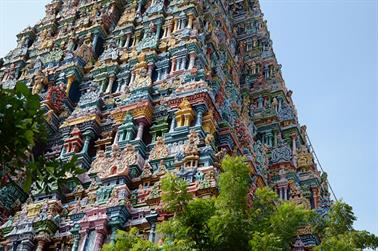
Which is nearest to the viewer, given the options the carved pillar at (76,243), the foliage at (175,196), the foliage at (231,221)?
the foliage at (231,221)

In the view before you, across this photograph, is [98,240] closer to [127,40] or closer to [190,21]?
[190,21]

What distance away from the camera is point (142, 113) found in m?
13.7

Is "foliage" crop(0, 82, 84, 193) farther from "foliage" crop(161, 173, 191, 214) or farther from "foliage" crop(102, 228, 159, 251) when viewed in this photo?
"foliage" crop(161, 173, 191, 214)

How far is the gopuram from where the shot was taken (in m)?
11.7

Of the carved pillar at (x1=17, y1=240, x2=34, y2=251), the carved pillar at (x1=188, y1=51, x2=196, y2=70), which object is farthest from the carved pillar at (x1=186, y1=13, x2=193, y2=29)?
the carved pillar at (x1=17, y1=240, x2=34, y2=251)

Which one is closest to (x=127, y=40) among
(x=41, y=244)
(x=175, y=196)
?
(x=41, y=244)

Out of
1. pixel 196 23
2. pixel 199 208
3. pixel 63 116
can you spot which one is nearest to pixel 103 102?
pixel 63 116

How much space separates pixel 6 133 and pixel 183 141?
823 cm

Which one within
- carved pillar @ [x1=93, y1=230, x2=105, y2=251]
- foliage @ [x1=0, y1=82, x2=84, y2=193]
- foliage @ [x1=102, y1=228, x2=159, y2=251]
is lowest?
foliage @ [x1=0, y1=82, x2=84, y2=193]

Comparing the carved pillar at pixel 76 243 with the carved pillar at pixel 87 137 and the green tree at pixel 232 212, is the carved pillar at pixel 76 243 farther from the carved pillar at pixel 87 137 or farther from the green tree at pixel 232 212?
the green tree at pixel 232 212

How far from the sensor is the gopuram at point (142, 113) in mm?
11734

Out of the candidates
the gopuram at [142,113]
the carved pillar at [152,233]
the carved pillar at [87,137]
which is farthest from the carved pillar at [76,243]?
the carved pillar at [87,137]

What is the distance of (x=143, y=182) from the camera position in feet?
39.6

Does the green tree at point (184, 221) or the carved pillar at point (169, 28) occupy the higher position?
the carved pillar at point (169, 28)
